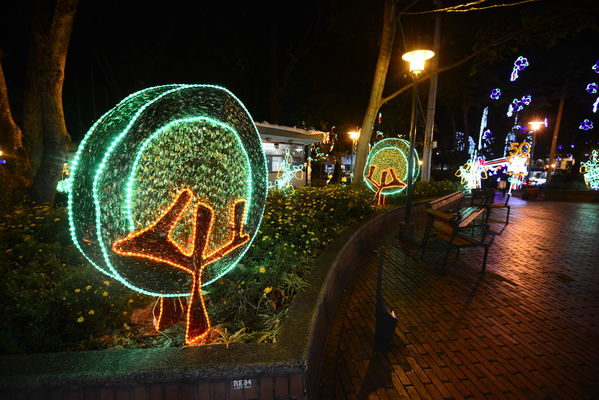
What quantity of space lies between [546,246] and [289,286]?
6.69 meters

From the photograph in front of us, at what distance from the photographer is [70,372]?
1.95 meters

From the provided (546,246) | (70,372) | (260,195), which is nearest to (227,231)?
(260,195)

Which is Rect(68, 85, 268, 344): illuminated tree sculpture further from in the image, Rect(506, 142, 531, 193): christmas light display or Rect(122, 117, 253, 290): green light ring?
Rect(506, 142, 531, 193): christmas light display

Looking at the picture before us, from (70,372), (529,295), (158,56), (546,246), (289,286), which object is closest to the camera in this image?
(70,372)

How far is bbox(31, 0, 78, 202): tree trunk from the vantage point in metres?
5.96

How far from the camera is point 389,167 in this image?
391 inches

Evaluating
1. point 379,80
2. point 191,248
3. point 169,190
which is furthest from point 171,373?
point 379,80

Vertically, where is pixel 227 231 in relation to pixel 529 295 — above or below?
above

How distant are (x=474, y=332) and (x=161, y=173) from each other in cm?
368

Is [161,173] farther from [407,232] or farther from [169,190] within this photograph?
[407,232]

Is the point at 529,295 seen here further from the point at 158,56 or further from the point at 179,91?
the point at 158,56

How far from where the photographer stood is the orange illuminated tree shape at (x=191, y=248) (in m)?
2.21

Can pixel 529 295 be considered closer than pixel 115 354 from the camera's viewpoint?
No

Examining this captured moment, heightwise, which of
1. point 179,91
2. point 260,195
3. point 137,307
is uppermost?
point 179,91
